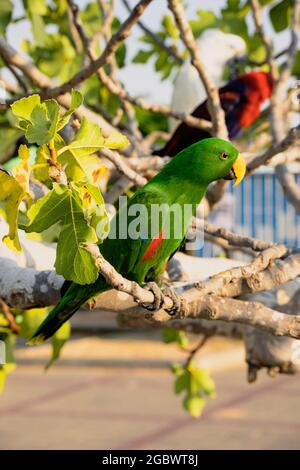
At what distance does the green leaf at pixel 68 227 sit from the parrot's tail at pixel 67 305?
0.44m

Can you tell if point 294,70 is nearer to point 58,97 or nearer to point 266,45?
point 266,45

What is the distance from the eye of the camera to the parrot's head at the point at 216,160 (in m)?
1.98

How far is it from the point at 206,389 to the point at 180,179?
1.70 meters

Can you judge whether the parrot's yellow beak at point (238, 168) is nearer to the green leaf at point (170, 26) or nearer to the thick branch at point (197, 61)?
the thick branch at point (197, 61)

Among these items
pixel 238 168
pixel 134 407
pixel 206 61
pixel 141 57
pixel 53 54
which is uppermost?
pixel 206 61

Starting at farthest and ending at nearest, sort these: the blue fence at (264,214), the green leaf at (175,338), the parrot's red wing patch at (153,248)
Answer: the blue fence at (264,214) → the green leaf at (175,338) → the parrot's red wing patch at (153,248)

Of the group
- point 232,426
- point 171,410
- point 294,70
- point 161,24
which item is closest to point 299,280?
point 294,70

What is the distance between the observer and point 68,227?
1473mm

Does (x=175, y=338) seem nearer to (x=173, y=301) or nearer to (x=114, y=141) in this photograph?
(x=173, y=301)

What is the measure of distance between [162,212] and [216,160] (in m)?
0.19

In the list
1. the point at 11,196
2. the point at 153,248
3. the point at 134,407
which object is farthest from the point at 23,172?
the point at 134,407

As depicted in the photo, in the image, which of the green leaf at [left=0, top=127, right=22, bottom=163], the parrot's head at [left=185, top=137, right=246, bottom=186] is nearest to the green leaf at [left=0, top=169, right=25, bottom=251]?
the parrot's head at [left=185, top=137, right=246, bottom=186]

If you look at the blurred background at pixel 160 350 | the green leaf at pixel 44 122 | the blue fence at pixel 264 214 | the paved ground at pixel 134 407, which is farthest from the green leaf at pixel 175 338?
the blue fence at pixel 264 214

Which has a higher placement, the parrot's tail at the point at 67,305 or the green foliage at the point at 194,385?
the green foliage at the point at 194,385
